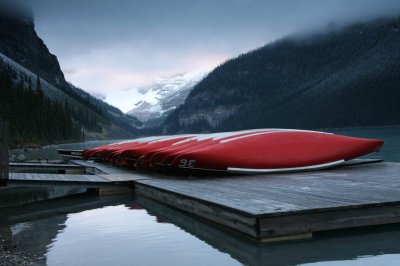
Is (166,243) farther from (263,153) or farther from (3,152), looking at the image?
(263,153)

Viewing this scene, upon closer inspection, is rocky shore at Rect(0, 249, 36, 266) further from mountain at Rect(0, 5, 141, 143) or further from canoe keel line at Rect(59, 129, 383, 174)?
mountain at Rect(0, 5, 141, 143)

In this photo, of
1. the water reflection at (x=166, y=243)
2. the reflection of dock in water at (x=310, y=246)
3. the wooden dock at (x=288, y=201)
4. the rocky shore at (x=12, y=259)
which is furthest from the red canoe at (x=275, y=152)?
the rocky shore at (x=12, y=259)

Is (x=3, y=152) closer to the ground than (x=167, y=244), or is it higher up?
higher up

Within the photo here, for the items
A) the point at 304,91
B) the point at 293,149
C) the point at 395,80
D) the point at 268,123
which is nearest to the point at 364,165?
the point at 293,149

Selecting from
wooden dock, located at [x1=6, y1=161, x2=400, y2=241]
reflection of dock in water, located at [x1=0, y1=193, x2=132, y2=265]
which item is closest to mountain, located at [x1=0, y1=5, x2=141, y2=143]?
reflection of dock in water, located at [x1=0, y1=193, x2=132, y2=265]

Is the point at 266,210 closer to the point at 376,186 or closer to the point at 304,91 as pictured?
the point at 376,186

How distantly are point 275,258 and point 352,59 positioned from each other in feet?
673

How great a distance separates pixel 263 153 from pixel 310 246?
5510 millimetres

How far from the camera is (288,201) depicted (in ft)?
20.6

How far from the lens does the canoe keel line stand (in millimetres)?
10453

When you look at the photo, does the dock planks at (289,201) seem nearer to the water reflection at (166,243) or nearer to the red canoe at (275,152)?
the water reflection at (166,243)

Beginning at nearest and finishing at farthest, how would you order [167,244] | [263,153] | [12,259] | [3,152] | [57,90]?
[12,259], [167,244], [3,152], [263,153], [57,90]

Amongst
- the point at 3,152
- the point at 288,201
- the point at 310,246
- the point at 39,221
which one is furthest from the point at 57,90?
the point at 310,246

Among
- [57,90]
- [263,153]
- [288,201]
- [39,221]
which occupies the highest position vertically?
[57,90]
